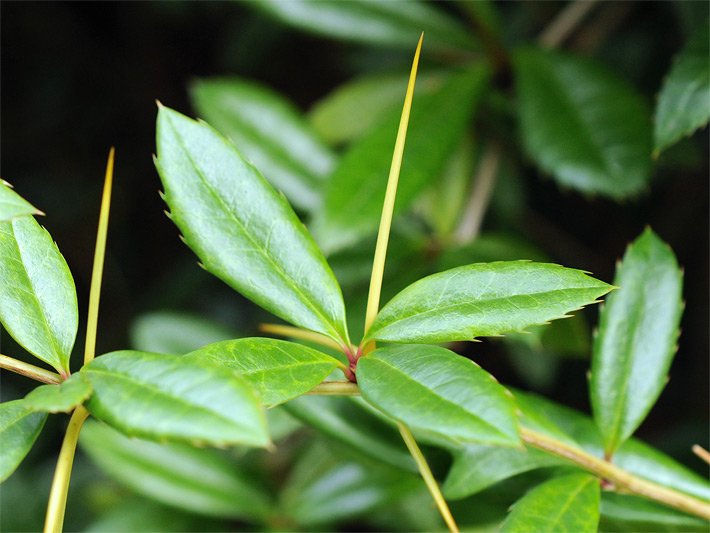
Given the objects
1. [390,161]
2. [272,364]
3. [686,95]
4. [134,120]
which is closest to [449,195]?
[390,161]

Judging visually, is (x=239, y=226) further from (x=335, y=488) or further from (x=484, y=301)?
(x=335, y=488)

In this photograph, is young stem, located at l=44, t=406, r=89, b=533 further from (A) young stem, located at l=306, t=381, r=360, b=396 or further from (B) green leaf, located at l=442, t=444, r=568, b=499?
(B) green leaf, located at l=442, t=444, r=568, b=499

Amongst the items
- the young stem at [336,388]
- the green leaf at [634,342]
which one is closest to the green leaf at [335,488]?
the green leaf at [634,342]

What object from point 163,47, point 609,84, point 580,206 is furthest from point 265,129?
point 163,47

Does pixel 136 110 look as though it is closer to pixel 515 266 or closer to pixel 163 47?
pixel 163 47

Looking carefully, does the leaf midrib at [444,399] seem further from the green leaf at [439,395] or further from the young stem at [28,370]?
the young stem at [28,370]
